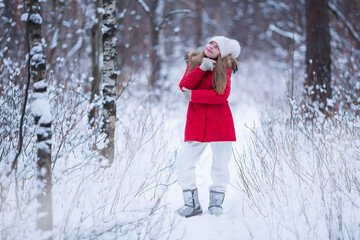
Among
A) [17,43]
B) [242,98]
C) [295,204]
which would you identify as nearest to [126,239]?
[295,204]

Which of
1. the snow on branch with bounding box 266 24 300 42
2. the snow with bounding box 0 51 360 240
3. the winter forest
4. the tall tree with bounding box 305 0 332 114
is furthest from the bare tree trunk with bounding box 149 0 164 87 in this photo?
the snow with bounding box 0 51 360 240

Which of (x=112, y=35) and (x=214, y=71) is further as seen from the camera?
(x=112, y=35)

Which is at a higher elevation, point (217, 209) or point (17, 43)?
point (17, 43)

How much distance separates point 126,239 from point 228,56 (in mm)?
1791

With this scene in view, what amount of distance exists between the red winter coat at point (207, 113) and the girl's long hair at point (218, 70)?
0.20ft

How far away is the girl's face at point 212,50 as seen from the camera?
3.00 meters

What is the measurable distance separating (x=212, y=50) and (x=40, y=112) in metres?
1.61

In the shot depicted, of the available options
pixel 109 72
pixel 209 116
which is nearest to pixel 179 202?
pixel 209 116

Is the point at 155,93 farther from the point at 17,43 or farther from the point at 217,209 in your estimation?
the point at 217,209

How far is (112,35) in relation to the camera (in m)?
3.73

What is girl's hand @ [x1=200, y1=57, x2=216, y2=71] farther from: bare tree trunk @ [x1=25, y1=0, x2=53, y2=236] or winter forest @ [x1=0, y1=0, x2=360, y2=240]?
bare tree trunk @ [x1=25, y1=0, x2=53, y2=236]

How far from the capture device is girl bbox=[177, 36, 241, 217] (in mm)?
2928

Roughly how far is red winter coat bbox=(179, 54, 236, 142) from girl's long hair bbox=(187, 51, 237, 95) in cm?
6

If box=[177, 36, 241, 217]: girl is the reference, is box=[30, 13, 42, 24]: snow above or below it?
above
